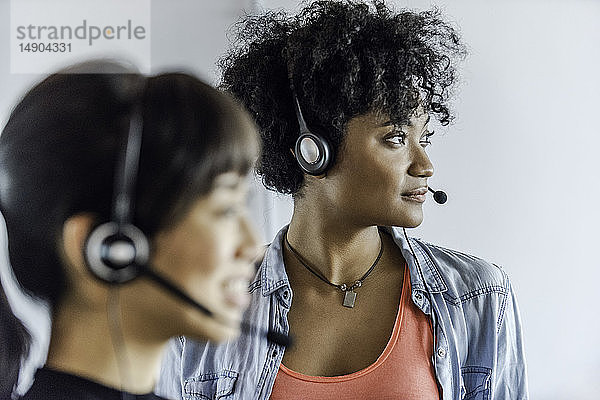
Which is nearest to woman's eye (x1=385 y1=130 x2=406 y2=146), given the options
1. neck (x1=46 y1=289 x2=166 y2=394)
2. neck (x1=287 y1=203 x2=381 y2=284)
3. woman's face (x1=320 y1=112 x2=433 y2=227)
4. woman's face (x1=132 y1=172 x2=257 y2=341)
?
woman's face (x1=320 y1=112 x2=433 y2=227)

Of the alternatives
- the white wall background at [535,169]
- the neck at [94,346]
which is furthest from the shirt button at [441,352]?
the neck at [94,346]

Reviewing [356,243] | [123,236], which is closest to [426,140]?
[356,243]

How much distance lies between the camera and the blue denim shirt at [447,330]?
0.81 meters

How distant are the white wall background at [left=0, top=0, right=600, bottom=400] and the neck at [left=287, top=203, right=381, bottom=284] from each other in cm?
3

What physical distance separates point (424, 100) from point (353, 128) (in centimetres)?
8

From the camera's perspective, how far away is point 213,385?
82 centimetres

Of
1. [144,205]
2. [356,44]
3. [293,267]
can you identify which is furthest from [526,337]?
[144,205]

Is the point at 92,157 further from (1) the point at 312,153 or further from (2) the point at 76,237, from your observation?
(1) the point at 312,153

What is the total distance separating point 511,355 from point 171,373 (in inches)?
15.8

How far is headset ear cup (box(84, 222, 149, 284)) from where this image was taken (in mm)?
573

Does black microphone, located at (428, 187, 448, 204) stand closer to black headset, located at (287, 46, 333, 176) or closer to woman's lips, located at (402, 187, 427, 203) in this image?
woman's lips, located at (402, 187, 427, 203)

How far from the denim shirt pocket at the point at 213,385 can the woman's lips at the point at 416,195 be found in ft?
0.89

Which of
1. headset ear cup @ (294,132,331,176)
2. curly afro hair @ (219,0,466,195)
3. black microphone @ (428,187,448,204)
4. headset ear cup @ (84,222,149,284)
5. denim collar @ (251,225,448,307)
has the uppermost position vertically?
curly afro hair @ (219,0,466,195)

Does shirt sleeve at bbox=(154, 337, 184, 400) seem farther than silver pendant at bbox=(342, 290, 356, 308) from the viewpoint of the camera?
No
